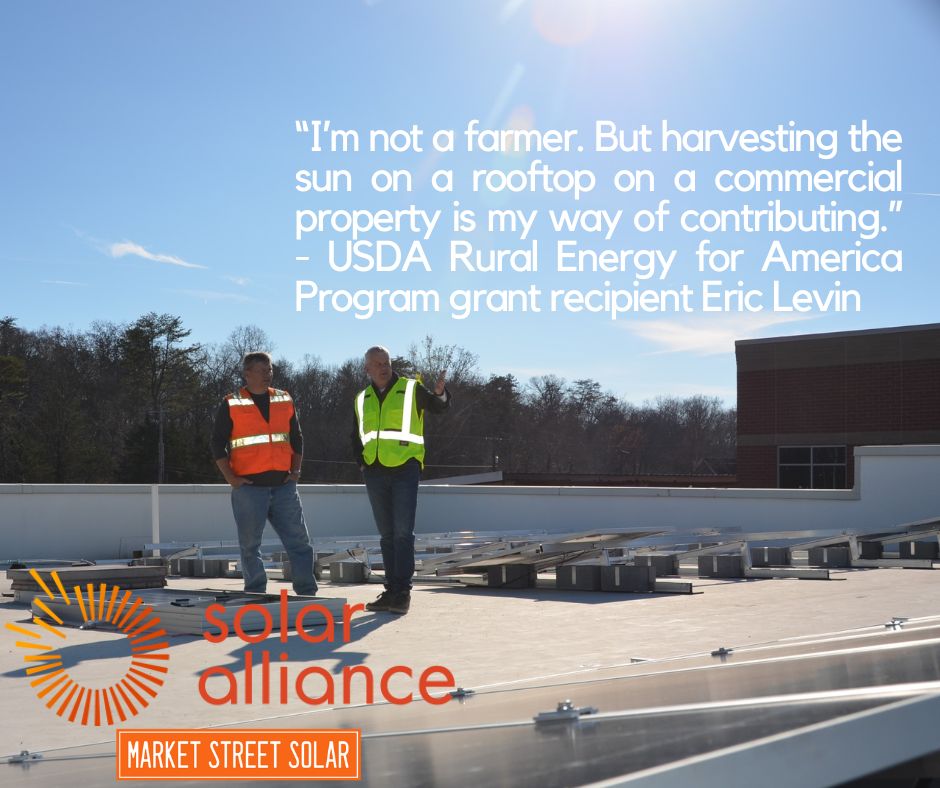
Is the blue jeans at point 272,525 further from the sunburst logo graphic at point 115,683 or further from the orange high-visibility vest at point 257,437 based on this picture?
the sunburst logo graphic at point 115,683

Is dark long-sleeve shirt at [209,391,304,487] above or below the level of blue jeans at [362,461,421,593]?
above

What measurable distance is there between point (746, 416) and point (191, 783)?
38.7m

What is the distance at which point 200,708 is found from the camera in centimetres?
433

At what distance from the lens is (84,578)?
857 cm

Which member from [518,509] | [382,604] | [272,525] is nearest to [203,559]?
[272,525]

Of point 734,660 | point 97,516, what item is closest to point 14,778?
point 734,660

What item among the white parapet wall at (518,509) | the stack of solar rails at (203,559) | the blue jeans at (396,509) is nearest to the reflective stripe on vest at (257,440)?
the blue jeans at (396,509)

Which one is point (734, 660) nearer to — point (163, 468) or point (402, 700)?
→ point (402, 700)

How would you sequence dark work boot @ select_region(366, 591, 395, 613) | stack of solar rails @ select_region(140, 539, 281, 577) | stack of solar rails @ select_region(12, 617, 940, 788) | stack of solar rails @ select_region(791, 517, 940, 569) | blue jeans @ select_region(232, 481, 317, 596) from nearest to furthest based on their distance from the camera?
stack of solar rails @ select_region(12, 617, 940, 788) < dark work boot @ select_region(366, 591, 395, 613) < blue jeans @ select_region(232, 481, 317, 596) < stack of solar rails @ select_region(791, 517, 940, 569) < stack of solar rails @ select_region(140, 539, 281, 577)

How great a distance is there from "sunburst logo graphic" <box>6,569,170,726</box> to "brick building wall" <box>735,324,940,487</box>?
31704mm

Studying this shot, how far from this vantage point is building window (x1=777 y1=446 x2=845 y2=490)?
37.2 meters

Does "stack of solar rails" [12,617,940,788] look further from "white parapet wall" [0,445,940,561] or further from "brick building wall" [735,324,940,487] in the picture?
"brick building wall" [735,324,940,487]

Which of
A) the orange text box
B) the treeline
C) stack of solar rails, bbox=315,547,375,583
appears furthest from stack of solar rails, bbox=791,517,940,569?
the treeline

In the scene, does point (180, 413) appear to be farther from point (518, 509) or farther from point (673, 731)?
point (673, 731)
